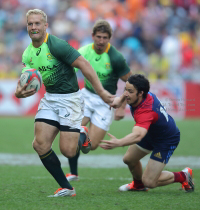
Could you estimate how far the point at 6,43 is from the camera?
765 inches

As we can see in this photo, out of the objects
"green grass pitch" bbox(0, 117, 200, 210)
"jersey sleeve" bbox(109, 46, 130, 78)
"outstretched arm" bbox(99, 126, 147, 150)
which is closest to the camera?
"outstretched arm" bbox(99, 126, 147, 150)

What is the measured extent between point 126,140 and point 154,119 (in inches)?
31.2

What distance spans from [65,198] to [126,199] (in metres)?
0.75

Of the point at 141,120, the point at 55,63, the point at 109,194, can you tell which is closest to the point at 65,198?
the point at 109,194

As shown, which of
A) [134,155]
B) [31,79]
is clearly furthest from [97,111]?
[31,79]

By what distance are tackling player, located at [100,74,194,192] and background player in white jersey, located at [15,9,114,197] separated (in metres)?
0.35

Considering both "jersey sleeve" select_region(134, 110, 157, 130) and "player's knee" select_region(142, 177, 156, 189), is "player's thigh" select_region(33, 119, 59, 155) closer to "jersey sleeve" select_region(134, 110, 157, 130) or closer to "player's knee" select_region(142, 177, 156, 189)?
"jersey sleeve" select_region(134, 110, 157, 130)

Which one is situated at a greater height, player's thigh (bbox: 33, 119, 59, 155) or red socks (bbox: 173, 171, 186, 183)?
player's thigh (bbox: 33, 119, 59, 155)

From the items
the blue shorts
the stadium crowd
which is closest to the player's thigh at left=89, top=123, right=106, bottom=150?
the blue shorts

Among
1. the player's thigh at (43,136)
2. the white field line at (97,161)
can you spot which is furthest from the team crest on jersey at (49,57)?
the white field line at (97,161)

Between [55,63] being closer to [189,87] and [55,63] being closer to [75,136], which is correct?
[75,136]

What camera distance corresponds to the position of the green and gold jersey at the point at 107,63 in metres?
7.11

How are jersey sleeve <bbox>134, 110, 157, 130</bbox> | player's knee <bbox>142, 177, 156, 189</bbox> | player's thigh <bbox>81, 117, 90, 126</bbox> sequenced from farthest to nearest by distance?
player's thigh <bbox>81, 117, 90, 126</bbox>, player's knee <bbox>142, 177, 156, 189</bbox>, jersey sleeve <bbox>134, 110, 157, 130</bbox>

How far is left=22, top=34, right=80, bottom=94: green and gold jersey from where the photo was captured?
5.25 metres
